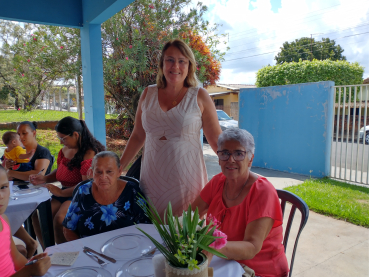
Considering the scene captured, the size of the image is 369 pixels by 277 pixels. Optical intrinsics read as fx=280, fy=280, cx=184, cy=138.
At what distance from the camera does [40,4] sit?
3703 mm

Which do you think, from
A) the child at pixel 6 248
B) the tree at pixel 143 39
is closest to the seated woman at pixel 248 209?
the child at pixel 6 248

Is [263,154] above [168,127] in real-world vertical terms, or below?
below

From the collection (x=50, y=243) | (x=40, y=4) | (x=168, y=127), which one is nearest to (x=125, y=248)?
(x=168, y=127)

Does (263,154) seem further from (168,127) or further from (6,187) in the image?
(6,187)

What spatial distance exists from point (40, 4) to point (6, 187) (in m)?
3.24

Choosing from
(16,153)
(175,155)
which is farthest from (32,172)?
(175,155)

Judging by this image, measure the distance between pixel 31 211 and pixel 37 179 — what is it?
0.61 meters

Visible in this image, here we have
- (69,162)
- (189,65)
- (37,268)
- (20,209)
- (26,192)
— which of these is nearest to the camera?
(37,268)

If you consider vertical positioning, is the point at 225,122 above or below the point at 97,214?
above

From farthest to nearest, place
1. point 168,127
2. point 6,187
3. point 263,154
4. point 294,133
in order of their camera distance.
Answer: point 263,154 → point 294,133 → point 168,127 → point 6,187

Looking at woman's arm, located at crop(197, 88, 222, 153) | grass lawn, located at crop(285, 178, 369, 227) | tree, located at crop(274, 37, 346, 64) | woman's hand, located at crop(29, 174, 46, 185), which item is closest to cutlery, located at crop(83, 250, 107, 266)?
woman's arm, located at crop(197, 88, 222, 153)

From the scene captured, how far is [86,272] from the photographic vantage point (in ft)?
3.92

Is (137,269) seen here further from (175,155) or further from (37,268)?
(175,155)

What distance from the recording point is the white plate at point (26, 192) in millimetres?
2367
